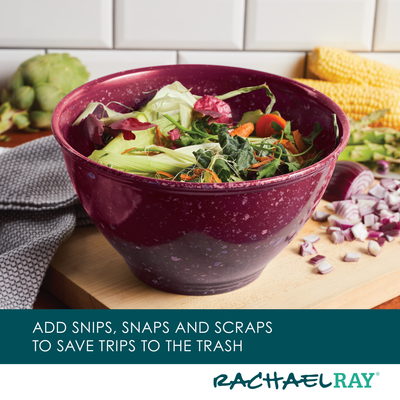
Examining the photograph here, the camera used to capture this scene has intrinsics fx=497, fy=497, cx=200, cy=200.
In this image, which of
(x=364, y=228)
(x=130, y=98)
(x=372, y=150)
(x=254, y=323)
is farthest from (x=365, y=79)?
(x=254, y=323)

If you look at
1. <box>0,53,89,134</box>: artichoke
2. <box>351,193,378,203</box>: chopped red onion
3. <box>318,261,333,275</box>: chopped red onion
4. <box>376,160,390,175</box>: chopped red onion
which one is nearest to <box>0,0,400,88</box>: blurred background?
<box>0,53,89,134</box>: artichoke

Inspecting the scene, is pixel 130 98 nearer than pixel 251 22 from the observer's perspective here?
Yes

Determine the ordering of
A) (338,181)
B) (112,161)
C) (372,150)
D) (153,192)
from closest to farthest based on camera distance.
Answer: (153,192)
(112,161)
(338,181)
(372,150)

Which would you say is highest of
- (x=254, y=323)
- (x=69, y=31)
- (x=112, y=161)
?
(x=69, y=31)

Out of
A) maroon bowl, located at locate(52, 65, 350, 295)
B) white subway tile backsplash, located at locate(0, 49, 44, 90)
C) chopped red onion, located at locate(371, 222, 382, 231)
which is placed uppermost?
white subway tile backsplash, located at locate(0, 49, 44, 90)

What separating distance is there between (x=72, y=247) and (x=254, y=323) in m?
0.31

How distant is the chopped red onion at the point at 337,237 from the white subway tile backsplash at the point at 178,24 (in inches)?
29.0

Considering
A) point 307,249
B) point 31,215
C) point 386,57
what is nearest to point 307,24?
point 386,57

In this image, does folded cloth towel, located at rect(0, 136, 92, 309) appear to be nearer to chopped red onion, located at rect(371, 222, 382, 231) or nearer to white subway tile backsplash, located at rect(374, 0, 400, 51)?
chopped red onion, located at rect(371, 222, 382, 231)

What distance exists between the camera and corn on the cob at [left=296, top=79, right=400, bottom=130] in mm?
1154

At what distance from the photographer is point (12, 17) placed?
4.07 ft

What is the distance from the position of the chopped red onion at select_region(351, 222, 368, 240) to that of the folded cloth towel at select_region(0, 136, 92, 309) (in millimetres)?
437

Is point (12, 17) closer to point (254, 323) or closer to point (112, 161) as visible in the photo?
point (112, 161)

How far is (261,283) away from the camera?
70cm
